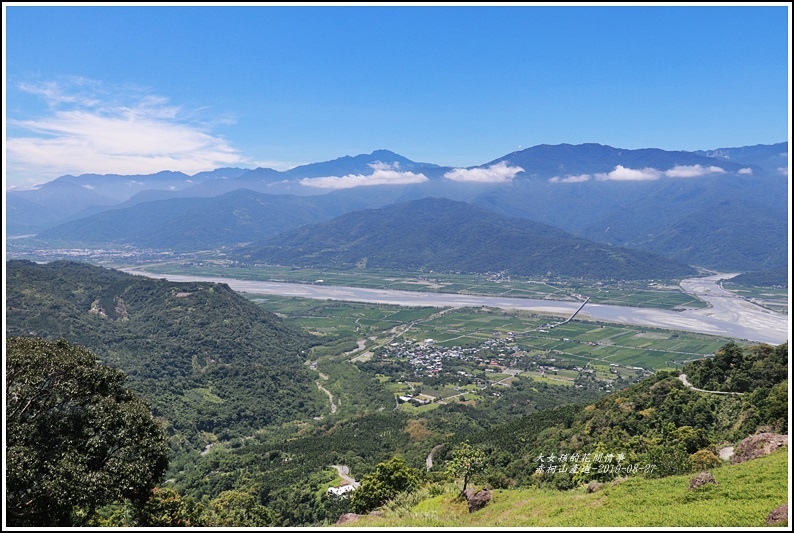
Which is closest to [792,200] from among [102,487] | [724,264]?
[102,487]

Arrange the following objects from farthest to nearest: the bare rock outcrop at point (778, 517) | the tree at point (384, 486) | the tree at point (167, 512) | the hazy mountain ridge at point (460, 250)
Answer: the hazy mountain ridge at point (460, 250), the tree at point (384, 486), the tree at point (167, 512), the bare rock outcrop at point (778, 517)

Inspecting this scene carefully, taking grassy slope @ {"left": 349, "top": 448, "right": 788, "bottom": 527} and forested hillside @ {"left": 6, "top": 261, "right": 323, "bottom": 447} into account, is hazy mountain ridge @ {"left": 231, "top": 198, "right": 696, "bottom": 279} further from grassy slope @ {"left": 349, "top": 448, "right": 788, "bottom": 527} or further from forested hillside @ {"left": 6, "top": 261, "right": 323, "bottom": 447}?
grassy slope @ {"left": 349, "top": 448, "right": 788, "bottom": 527}

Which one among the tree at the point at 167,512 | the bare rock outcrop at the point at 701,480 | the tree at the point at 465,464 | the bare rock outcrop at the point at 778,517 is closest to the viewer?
the bare rock outcrop at the point at 778,517

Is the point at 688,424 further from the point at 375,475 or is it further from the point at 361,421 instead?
the point at 361,421

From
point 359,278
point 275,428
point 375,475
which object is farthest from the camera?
point 359,278

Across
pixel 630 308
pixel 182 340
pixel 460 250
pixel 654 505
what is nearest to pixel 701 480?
pixel 654 505

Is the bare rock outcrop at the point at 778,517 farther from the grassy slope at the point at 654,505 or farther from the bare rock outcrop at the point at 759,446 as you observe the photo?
the bare rock outcrop at the point at 759,446

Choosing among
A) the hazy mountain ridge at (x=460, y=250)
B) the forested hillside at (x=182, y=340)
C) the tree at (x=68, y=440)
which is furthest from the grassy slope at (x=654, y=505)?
the hazy mountain ridge at (x=460, y=250)

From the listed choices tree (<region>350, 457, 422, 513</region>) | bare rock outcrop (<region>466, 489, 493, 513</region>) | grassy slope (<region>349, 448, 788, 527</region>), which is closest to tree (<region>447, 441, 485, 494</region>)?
bare rock outcrop (<region>466, 489, 493, 513</region>)
